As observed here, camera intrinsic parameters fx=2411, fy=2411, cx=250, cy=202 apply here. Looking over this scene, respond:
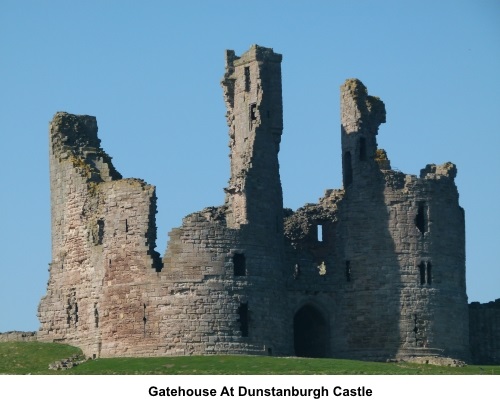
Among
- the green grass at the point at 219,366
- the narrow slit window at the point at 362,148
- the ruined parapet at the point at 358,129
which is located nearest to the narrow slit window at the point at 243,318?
the green grass at the point at 219,366

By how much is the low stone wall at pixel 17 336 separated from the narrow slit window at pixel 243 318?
9.29m

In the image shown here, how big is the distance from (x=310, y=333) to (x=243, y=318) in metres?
5.97

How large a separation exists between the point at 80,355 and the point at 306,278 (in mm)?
8911

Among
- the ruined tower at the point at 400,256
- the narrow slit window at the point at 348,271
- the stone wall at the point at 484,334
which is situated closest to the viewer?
the ruined tower at the point at 400,256

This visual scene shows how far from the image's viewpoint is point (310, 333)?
89500 mm

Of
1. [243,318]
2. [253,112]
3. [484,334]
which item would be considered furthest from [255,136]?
[484,334]

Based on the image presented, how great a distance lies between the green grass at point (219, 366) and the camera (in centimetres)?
7888

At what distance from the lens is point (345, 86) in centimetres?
9044

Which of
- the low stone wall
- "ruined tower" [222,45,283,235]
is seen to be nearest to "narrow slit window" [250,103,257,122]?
"ruined tower" [222,45,283,235]

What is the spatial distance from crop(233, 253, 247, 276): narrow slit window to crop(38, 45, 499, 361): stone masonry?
0.11 feet

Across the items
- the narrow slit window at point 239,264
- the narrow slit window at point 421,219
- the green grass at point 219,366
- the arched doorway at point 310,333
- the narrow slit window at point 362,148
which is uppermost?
the narrow slit window at point 362,148

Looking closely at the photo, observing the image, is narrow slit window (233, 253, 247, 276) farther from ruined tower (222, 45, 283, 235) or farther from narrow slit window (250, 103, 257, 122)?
narrow slit window (250, 103, 257, 122)

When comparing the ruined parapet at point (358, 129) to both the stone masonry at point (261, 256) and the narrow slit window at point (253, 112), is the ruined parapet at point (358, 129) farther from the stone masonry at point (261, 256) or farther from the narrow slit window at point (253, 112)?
the narrow slit window at point (253, 112)

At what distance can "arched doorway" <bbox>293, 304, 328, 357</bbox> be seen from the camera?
8894cm
